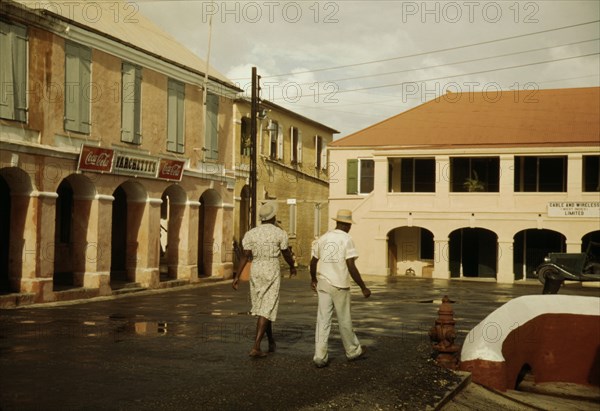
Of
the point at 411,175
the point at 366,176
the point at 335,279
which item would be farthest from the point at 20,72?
the point at 411,175

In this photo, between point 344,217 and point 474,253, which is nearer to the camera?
point 344,217

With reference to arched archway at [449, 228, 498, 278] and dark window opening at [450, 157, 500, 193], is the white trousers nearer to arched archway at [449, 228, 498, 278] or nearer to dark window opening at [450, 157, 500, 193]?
arched archway at [449, 228, 498, 278]

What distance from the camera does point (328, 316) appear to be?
Result: 8641 millimetres

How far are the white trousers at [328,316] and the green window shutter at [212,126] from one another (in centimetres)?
1854

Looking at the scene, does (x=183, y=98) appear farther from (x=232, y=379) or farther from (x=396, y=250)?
(x=232, y=379)

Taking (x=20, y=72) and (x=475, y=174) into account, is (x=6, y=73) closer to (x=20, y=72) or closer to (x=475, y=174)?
(x=20, y=72)

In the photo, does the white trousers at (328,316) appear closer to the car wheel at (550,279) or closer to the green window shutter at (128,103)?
the green window shutter at (128,103)

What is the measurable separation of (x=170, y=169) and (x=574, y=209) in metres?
16.0

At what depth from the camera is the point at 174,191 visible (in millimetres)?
25375

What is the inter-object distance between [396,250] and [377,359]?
81.9ft

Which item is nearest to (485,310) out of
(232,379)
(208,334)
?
(208,334)

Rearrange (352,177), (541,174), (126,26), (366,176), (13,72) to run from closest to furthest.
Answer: (13,72) → (126,26) → (541,174) → (366,176) → (352,177)

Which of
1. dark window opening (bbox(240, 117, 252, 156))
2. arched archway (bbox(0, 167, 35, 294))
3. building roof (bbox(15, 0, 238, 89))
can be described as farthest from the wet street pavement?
dark window opening (bbox(240, 117, 252, 156))

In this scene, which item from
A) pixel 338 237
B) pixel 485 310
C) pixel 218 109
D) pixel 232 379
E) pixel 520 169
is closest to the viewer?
pixel 232 379
